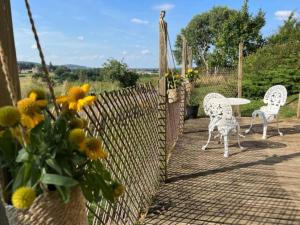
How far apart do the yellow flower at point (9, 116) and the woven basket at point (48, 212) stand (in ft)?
0.69

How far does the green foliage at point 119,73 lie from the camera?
12.8m

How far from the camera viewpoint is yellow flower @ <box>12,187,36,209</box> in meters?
0.75

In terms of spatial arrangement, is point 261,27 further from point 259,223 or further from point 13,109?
point 13,109

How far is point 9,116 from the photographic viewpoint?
2.47 ft

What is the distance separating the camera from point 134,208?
101 inches

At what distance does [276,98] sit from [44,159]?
5.71m

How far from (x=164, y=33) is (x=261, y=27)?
13.6m

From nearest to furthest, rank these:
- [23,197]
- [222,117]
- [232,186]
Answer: [23,197] < [232,186] < [222,117]

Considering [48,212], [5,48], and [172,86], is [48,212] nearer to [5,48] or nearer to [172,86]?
[5,48]

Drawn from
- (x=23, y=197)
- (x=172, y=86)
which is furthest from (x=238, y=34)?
(x=23, y=197)

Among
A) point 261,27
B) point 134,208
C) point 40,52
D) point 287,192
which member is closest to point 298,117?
point 287,192

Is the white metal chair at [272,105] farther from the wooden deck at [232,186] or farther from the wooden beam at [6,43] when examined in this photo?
the wooden beam at [6,43]

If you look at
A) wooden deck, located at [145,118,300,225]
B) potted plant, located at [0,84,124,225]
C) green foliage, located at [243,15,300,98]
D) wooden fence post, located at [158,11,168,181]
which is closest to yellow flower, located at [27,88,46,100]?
potted plant, located at [0,84,124,225]

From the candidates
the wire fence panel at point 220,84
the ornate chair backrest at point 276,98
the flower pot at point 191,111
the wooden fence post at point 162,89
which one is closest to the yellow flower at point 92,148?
the wooden fence post at point 162,89
